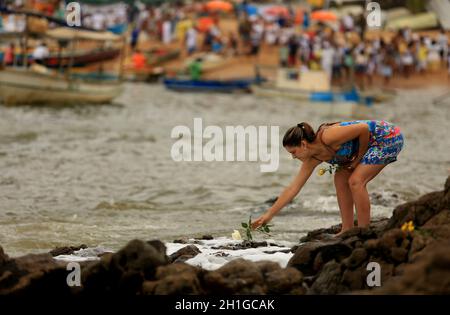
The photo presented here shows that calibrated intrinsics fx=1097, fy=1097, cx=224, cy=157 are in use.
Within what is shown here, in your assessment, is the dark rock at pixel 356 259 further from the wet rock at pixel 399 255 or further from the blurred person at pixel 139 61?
the blurred person at pixel 139 61

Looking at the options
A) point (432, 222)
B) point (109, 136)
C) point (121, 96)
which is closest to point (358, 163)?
point (432, 222)

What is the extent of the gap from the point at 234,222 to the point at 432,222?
5281mm

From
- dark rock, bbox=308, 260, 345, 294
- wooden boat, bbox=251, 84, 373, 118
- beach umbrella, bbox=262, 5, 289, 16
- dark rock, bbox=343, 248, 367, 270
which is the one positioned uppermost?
beach umbrella, bbox=262, 5, 289, 16

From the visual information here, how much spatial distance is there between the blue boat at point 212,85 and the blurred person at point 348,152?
28.4 meters

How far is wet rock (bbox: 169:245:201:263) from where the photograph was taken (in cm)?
947

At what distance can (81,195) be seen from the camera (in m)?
16.5

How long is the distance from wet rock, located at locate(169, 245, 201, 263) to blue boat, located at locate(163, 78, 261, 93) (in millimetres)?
28245

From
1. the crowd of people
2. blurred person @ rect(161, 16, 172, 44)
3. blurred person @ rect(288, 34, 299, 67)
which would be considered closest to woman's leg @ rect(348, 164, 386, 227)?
the crowd of people

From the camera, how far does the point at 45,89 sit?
3097 cm

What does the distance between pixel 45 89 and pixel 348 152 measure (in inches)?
885

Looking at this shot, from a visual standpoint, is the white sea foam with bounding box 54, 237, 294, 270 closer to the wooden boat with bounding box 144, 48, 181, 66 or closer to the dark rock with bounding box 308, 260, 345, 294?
the dark rock with bounding box 308, 260, 345, 294

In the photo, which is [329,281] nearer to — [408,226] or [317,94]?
[408,226]

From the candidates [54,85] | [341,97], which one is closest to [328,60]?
[341,97]
